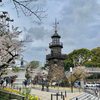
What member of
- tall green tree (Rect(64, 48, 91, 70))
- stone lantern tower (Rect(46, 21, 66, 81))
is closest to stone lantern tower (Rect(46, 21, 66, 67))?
stone lantern tower (Rect(46, 21, 66, 81))

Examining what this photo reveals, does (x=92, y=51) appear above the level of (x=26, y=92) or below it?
above

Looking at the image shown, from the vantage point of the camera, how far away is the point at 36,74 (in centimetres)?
4112

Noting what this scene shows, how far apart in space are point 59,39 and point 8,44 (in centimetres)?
2757

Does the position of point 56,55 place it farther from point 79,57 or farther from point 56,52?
point 79,57

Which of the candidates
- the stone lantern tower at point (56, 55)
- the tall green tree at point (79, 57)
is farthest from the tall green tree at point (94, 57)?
the stone lantern tower at point (56, 55)

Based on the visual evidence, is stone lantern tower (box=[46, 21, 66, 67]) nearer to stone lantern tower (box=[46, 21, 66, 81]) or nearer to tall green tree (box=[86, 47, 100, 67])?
stone lantern tower (box=[46, 21, 66, 81])

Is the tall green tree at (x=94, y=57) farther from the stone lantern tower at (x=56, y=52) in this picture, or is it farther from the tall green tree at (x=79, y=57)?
the stone lantern tower at (x=56, y=52)

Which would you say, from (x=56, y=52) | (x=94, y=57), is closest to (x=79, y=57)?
(x=94, y=57)

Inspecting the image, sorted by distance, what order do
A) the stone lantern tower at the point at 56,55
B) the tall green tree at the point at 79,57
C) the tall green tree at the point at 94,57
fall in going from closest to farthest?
the stone lantern tower at the point at 56,55 < the tall green tree at the point at 94,57 < the tall green tree at the point at 79,57

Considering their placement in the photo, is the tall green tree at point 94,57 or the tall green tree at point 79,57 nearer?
the tall green tree at point 94,57

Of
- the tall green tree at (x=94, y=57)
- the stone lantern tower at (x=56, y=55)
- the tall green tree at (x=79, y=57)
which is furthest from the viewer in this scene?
the tall green tree at (x=79, y=57)

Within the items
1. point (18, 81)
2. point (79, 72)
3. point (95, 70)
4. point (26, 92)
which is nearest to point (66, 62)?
point (95, 70)

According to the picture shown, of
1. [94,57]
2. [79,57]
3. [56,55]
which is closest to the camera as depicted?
[56,55]

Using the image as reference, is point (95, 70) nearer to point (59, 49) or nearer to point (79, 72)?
point (79, 72)
